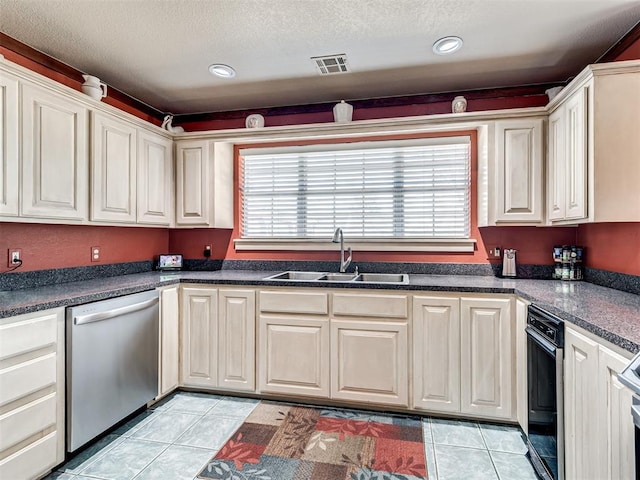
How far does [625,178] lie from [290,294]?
2.16 meters

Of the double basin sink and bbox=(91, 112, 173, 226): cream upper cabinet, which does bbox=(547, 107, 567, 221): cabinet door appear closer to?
the double basin sink

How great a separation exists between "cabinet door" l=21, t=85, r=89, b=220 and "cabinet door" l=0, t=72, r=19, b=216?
0.14 feet

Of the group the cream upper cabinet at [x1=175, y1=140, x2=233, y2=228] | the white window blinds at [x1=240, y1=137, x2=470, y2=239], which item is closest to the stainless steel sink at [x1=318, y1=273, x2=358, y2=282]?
the white window blinds at [x1=240, y1=137, x2=470, y2=239]

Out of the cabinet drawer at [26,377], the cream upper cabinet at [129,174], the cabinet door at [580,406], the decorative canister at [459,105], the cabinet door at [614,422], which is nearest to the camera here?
the cabinet door at [614,422]

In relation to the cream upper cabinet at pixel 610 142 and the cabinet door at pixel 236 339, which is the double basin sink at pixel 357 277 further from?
the cream upper cabinet at pixel 610 142

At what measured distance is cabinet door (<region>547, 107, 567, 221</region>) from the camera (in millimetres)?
2342

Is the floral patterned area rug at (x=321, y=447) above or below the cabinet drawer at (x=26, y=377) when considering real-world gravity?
below

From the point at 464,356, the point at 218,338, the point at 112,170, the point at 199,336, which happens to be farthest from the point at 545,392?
the point at 112,170

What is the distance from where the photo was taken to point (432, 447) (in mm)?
2113

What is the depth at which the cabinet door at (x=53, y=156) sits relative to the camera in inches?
79.7

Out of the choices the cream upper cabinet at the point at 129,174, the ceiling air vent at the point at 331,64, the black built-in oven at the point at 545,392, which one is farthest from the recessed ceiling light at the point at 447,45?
the cream upper cabinet at the point at 129,174

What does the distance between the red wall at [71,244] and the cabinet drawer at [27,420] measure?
0.93 meters

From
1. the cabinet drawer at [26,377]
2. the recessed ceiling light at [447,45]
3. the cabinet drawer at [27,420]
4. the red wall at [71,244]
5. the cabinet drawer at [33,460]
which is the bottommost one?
the cabinet drawer at [33,460]

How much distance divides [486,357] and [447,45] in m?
2.07
